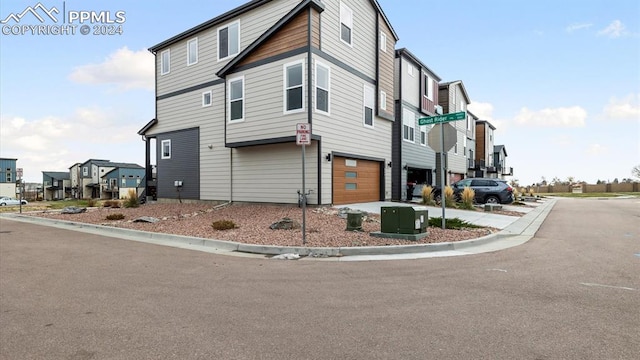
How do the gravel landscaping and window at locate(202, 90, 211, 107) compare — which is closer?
the gravel landscaping

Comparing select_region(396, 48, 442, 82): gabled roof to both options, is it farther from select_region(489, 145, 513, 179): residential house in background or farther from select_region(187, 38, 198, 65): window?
select_region(489, 145, 513, 179): residential house in background

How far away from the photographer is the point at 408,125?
21.4 metres

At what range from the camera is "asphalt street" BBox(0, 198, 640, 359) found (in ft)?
11.2

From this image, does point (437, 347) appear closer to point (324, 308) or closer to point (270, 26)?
point (324, 308)

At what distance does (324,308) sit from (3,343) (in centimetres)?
334

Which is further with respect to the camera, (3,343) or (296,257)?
(296,257)

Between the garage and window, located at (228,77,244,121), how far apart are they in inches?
193

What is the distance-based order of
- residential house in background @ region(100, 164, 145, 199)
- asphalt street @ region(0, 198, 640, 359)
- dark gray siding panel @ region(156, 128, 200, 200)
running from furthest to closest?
residential house in background @ region(100, 164, 145, 199)
dark gray siding panel @ region(156, 128, 200, 200)
asphalt street @ region(0, 198, 640, 359)

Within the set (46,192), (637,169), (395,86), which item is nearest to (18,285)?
(395,86)

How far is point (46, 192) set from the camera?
228 feet

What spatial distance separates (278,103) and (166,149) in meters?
9.97

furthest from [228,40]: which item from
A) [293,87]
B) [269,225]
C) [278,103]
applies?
[269,225]

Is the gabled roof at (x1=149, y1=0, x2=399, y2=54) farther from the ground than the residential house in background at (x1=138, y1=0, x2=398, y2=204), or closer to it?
farther from the ground

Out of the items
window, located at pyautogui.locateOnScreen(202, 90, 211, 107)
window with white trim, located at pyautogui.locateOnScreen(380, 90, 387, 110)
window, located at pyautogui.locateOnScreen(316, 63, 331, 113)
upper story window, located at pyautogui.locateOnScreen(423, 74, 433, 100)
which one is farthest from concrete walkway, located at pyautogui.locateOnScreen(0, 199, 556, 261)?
upper story window, located at pyautogui.locateOnScreen(423, 74, 433, 100)
